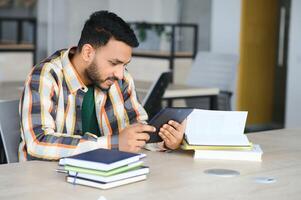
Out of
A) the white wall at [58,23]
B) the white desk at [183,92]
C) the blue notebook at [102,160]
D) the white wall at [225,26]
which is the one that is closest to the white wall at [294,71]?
the white wall at [225,26]

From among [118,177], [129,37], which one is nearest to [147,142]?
[129,37]

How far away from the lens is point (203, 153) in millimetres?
2521

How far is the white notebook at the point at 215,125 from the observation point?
2.62 m

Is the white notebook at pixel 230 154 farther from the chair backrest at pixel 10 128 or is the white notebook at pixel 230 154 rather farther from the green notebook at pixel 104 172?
the chair backrest at pixel 10 128

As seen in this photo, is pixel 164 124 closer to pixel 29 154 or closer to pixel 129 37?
pixel 129 37

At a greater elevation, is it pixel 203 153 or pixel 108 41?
pixel 108 41

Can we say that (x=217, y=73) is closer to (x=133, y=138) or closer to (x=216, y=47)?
(x=216, y=47)

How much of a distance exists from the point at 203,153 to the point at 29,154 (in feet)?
2.04

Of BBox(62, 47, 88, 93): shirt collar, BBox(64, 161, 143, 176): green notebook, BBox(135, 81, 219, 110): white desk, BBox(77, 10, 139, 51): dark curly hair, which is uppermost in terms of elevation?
Answer: BBox(77, 10, 139, 51): dark curly hair

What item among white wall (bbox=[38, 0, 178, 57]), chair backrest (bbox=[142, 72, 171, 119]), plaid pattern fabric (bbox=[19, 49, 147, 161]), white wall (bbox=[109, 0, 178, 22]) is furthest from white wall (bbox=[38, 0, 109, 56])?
plaid pattern fabric (bbox=[19, 49, 147, 161])

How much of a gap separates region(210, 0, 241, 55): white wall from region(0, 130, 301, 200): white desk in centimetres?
545

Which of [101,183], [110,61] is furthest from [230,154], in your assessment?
[101,183]

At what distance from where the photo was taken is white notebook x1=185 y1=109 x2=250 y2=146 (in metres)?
2.62

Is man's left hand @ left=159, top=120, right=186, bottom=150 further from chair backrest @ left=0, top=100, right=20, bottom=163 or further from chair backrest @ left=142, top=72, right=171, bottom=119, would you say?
chair backrest @ left=142, top=72, right=171, bottom=119
